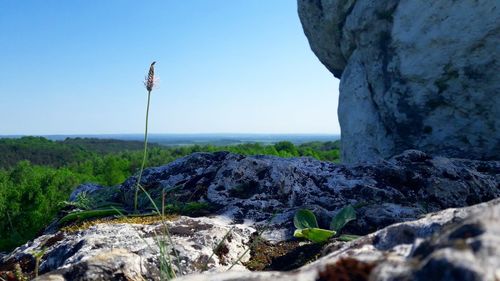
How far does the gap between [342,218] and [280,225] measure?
48cm

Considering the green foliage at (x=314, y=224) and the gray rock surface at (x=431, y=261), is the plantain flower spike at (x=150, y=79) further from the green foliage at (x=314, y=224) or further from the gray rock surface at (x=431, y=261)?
the gray rock surface at (x=431, y=261)

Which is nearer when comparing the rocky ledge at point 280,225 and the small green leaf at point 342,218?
the rocky ledge at point 280,225

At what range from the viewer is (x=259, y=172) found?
4.21m

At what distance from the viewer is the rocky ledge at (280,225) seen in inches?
50.0

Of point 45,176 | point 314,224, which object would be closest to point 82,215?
point 314,224

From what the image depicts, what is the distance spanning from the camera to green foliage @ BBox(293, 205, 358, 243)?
2990mm

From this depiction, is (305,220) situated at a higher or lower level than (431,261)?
lower

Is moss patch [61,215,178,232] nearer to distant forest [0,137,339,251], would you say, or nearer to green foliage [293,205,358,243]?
distant forest [0,137,339,251]

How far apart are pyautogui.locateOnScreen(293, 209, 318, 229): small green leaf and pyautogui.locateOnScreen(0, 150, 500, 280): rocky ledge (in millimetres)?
116

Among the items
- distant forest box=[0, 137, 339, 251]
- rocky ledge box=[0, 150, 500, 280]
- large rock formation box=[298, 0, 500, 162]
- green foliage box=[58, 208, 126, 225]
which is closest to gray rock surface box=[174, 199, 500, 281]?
rocky ledge box=[0, 150, 500, 280]

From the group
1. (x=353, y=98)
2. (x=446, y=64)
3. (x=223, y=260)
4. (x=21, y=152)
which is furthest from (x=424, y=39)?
(x=21, y=152)

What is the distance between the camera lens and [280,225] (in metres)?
3.44

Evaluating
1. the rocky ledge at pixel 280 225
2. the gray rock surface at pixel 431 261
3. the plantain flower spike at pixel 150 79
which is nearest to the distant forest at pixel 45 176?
the rocky ledge at pixel 280 225

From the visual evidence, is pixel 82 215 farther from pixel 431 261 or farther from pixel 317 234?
pixel 431 261
